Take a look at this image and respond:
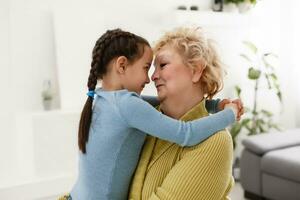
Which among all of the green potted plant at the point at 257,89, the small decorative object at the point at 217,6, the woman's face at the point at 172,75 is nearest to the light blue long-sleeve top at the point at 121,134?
the woman's face at the point at 172,75

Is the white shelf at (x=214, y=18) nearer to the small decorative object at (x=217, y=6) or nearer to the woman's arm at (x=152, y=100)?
the small decorative object at (x=217, y=6)

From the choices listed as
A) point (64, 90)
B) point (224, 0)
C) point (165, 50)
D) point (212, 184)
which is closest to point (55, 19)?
point (64, 90)

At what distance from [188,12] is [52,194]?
7.03ft

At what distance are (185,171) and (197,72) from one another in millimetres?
328

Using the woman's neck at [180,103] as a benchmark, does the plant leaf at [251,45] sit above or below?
above

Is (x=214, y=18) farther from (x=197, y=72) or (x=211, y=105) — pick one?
(x=197, y=72)

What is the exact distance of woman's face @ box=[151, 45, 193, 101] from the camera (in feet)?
4.47

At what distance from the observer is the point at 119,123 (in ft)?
4.10

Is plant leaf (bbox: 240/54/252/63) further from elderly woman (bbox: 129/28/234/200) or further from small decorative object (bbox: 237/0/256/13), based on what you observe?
elderly woman (bbox: 129/28/234/200)

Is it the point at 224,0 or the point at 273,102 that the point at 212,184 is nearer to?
the point at 224,0

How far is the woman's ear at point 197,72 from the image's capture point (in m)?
1.35

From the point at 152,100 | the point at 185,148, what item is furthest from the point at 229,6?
the point at 185,148

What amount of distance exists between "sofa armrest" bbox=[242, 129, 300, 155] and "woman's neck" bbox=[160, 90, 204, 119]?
7.65ft

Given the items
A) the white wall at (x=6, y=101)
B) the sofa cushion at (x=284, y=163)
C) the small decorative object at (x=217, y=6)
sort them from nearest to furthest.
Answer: the sofa cushion at (x=284, y=163) → the white wall at (x=6, y=101) → the small decorative object at (x=217, y=6)
